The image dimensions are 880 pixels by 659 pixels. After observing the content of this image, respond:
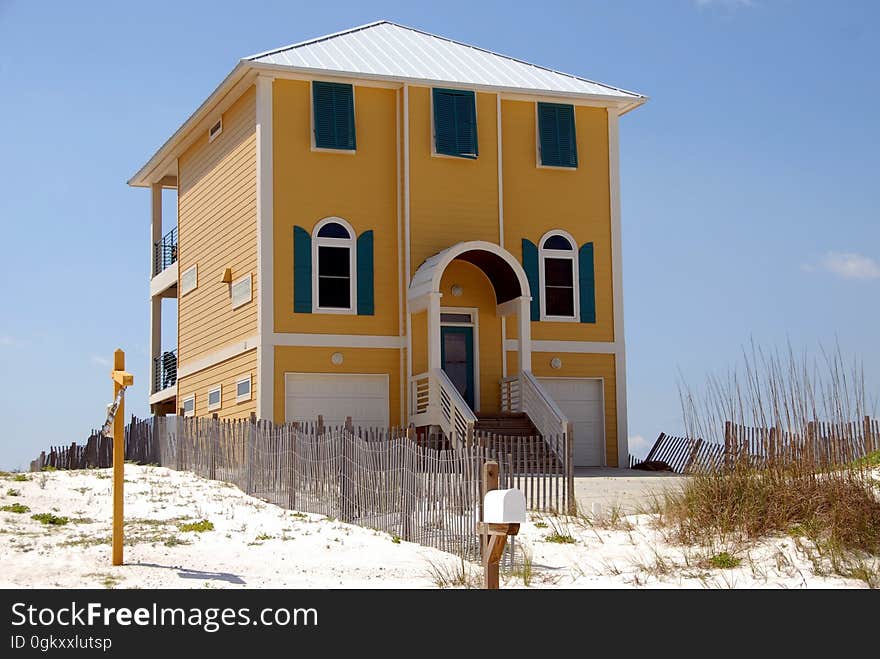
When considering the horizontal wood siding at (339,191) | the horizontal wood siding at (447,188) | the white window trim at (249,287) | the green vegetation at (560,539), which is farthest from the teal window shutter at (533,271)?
the green vegetation at (560,539)

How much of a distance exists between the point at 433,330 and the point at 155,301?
12.8 metres

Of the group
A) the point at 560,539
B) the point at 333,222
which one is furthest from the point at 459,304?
the point at 560,539

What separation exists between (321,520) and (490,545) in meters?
6.66

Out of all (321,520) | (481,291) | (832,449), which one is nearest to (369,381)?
(481,291)

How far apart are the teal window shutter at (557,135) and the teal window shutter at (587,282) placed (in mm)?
2049

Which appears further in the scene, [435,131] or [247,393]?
[435,131]

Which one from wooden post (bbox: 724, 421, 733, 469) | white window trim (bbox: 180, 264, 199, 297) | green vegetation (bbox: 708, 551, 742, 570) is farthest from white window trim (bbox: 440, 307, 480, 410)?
green vegetation (bbox: 708, 551, 742, 570)

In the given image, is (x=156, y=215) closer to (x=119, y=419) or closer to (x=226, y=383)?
(x=226, y=383)

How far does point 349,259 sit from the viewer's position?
26.9 meters

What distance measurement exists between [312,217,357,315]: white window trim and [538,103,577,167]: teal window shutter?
4.97 m

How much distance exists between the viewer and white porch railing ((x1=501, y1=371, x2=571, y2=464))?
25.1 m

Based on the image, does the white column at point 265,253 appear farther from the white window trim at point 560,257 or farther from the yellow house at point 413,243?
the white window trim at point 560,257

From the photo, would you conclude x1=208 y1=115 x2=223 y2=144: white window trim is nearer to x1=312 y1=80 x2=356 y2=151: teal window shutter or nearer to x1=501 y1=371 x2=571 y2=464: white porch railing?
x1=312 y1=80 x2=356 y2=151: teal window shutter
